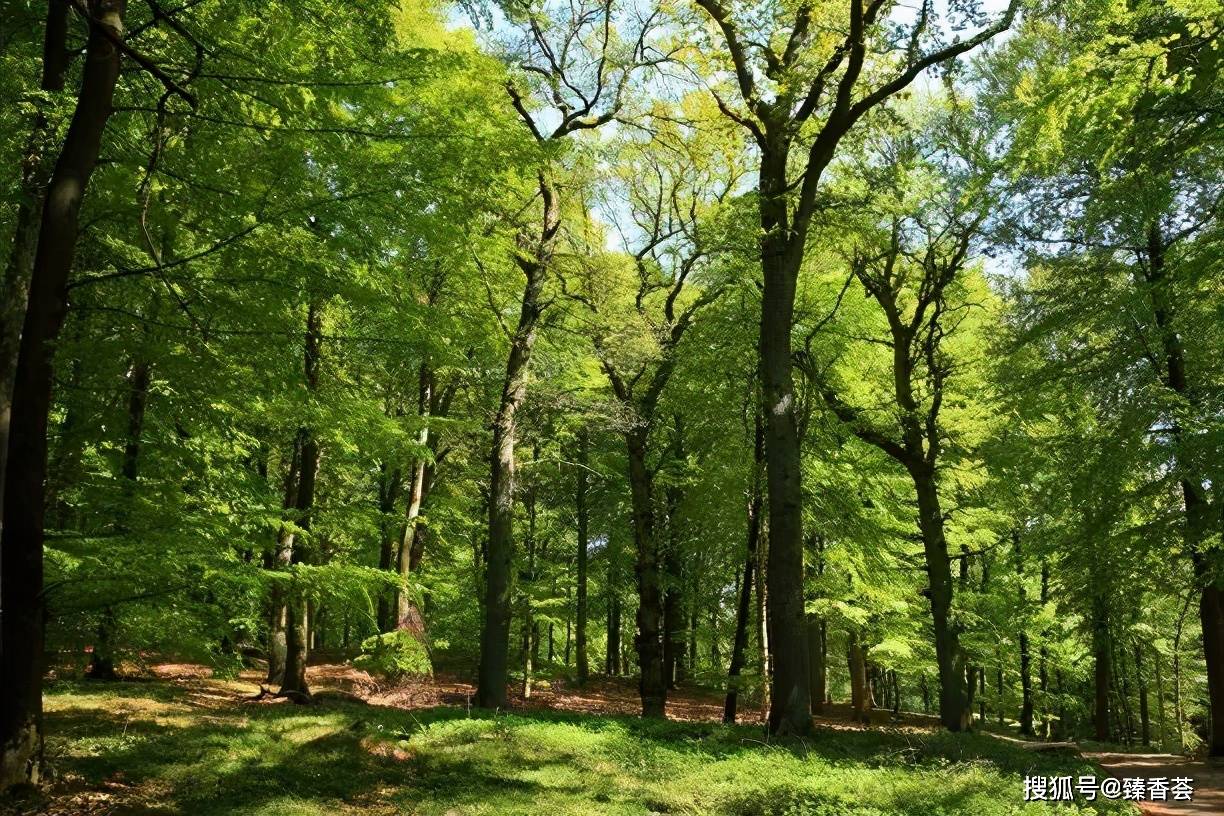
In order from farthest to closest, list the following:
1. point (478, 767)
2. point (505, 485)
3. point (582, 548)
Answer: point (582, 548), point (505, 485), point (478, 767)

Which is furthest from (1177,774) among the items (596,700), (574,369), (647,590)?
(596,700)

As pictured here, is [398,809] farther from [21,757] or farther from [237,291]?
[237,291]

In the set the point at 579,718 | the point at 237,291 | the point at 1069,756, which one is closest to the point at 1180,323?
the point at 1069,756

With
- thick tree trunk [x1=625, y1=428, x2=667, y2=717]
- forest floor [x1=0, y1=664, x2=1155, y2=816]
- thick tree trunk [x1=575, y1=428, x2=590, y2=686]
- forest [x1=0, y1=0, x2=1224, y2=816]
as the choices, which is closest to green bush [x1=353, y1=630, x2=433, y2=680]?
forest [x1=0, y1=0, x2=1224, y2=816]

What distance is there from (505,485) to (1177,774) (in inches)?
416

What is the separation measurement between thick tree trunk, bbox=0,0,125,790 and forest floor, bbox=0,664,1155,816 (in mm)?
613

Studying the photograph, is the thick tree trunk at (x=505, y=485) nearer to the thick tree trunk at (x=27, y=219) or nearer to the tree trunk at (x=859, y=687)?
the thick tree trunk at (x=27, y=219)

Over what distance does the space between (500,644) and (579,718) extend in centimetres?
210

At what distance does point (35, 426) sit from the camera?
197 inches

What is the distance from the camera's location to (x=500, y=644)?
1257 centimetres

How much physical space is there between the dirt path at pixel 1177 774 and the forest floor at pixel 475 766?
2.43 ft

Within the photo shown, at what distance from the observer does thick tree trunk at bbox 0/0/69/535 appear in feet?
14.9

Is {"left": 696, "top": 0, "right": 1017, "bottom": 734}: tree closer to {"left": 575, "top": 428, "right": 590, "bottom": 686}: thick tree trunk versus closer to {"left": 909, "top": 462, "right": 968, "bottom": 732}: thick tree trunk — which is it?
{"left": 909, "top": 462, "right": 968, "bottom": 732}: thick tree trunk

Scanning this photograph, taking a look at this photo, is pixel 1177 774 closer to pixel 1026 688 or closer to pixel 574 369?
pixel 574 369
